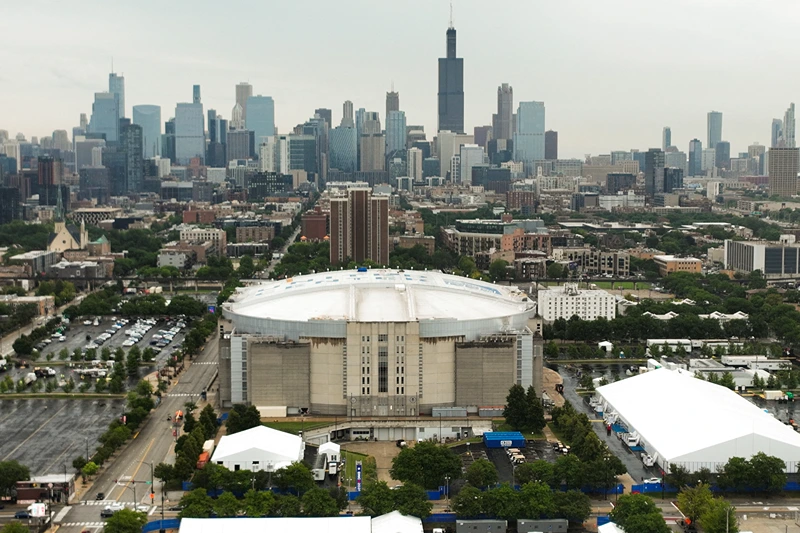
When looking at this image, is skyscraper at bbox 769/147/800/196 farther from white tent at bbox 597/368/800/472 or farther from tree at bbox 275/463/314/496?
tree at bbox 275/463/314/496

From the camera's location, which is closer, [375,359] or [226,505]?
[226,505]

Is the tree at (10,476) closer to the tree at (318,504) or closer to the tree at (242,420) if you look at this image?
the tree at (242,420)

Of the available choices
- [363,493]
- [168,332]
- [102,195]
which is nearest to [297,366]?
[363,493]

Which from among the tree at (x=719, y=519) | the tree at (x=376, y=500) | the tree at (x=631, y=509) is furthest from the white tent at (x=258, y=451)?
the tree at (x=719, y=519)

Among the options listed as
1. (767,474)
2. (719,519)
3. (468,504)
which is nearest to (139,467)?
(468,504)

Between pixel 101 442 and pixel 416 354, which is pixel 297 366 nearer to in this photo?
pixel 416 354

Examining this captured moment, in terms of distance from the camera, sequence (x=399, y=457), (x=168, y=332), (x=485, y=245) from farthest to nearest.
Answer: (x=485, y=245), (x=168, y=332), (x=399, y=457)

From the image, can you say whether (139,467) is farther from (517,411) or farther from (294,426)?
(517,411)
